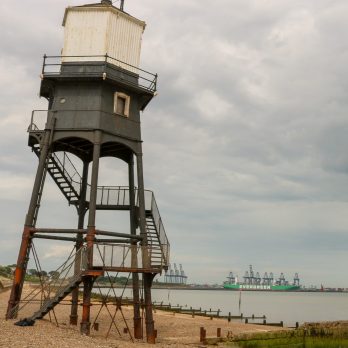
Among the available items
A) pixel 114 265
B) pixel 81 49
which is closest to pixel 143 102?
pixel 81 49

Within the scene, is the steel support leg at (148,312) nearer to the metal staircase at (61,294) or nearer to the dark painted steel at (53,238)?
the metal staircase at (61,294)

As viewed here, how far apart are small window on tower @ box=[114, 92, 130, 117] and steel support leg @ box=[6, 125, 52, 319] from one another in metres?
3.91

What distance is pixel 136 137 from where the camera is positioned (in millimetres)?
25281

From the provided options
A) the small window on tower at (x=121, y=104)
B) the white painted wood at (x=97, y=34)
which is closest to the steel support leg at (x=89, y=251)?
the small window on tower at (x=121, y=104)

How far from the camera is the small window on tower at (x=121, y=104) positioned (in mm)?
25166

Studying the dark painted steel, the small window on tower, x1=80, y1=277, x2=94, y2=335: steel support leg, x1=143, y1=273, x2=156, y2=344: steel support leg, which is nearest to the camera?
x1=80, y1=277, x2=94, y2=335: steel support leg

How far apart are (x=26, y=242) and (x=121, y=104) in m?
8.52

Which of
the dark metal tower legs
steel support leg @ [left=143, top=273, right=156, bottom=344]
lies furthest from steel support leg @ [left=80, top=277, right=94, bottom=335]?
steel support leg @ [left=143, top=273, right=156, bottom=344]

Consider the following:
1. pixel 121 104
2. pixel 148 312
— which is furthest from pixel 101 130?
pixel 148 312

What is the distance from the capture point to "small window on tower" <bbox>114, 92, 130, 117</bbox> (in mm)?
25166

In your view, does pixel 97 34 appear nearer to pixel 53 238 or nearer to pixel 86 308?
pixel 53 238

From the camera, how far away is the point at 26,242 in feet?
75.5

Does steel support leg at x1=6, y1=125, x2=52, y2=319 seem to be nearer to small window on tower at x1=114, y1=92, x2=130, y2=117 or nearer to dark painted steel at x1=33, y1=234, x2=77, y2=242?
dark painted steel at x1=33, y1=234, x2=77, y2=242

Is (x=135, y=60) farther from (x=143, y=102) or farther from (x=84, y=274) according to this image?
(x=84, y=274)
